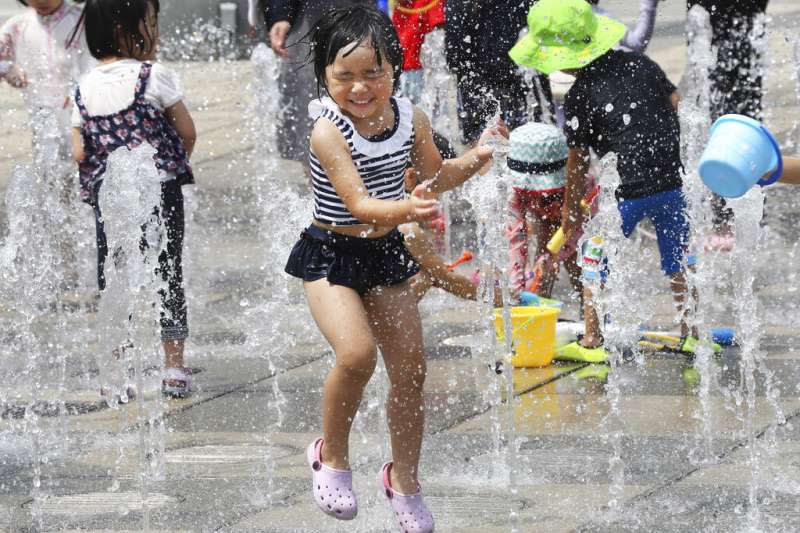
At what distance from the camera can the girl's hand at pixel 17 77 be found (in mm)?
6590

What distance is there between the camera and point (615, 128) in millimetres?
5512

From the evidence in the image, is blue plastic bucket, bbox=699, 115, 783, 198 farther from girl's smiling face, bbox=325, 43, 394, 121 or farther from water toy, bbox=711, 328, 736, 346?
water toy, bbox=711, 328, 736, 346

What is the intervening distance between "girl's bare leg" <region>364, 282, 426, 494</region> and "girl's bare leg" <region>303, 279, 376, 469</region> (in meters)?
0.08

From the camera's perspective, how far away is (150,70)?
516cm

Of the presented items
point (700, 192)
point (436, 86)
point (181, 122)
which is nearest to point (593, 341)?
point (700, 192)

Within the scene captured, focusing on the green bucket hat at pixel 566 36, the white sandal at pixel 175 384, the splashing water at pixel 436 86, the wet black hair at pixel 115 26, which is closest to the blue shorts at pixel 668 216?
the green bucket hat at pixel 566 36

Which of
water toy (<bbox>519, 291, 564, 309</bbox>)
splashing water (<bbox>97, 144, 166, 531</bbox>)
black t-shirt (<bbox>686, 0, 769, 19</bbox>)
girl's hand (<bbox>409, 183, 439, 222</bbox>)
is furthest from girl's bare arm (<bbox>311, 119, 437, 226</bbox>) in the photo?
black t-shirt (<bbox>686, 0, 769, 19</bbox>)

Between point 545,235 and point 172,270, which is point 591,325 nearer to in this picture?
point 545,235

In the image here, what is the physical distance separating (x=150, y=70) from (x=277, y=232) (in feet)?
7.74

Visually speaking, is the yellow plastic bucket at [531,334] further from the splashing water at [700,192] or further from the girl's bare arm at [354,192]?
the girl's bare arm at [354,192]

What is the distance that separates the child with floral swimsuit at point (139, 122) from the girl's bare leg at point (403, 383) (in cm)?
150

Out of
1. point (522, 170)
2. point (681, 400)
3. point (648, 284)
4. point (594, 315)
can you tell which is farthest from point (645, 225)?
point (681, 400)

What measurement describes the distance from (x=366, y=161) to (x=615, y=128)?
75.6 inches

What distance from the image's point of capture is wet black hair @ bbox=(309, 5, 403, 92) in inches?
149
